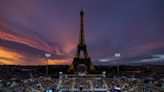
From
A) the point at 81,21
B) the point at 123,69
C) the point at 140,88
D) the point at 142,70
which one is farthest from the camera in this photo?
the point at 123,69

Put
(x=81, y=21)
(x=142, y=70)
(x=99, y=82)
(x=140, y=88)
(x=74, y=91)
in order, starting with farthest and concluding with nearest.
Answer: (x=142, y=70) < (x=81, y=21) < (x=99, y=82) < (x=140, y=88) < (x=74, y=91)

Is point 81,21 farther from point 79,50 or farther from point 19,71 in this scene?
point 19,71

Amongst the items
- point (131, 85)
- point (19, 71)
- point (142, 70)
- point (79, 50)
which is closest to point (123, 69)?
point (142, 70)

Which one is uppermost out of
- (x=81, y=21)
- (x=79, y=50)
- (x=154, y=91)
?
(x=81, y=21)

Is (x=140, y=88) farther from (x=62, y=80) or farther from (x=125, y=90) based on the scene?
(x=62, y=80)

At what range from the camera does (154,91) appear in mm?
41000

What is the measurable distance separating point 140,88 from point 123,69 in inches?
1874

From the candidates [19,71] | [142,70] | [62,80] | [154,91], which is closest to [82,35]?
[62,80]

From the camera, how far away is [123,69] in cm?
8931

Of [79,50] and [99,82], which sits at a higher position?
[79,50]

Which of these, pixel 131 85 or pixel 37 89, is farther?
pixel 131 85

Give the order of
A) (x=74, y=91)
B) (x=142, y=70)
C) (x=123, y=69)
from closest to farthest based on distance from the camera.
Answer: (x=74, y=91)
(x=142, y=70)
(x=123, y=69)

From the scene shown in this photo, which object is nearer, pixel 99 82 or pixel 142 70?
pixel 99 82

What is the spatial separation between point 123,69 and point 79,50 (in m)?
38.0
